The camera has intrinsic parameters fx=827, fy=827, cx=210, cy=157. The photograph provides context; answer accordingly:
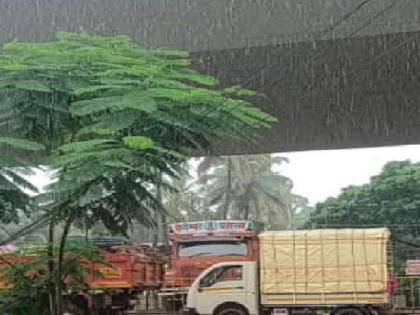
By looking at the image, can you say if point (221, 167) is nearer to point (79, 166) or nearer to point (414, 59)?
point (414, 59)

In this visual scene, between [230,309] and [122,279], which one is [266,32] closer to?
[230,309]

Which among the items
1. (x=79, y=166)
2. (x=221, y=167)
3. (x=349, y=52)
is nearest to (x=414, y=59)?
(x=349, y=52)

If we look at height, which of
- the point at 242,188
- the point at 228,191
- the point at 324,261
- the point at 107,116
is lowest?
the point at 324,261

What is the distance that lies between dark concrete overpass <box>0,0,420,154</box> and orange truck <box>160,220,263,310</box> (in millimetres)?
6871

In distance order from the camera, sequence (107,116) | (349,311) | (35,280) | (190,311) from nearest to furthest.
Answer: (107,116) → (35,280) → (349,311) → (190,311)

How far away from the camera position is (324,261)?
1823 cm

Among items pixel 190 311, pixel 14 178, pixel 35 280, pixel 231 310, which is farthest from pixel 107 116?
Result: pixel 190 311

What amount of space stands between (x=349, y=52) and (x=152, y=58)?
5.13 m

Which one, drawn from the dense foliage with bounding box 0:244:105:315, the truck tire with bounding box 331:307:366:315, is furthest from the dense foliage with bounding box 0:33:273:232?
the truck tire with bounding box 331:307:366:315

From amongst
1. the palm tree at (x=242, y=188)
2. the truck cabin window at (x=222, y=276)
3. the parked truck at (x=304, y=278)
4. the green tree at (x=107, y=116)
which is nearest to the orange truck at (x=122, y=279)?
the parked truck at (x=304, y=278)

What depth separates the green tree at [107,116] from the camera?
714 cm

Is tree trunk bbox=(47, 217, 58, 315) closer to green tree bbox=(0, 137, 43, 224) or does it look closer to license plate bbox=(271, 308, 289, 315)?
green tree bbox=(0, 137, 43, 224)

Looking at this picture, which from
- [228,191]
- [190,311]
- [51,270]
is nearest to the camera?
[51,270]

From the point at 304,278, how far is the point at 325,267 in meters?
0.53
